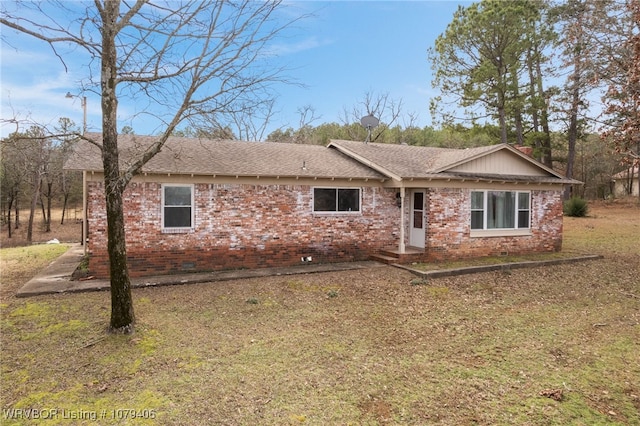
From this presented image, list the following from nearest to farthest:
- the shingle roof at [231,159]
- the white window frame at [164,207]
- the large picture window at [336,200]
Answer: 1. the shingle roof at [231,159]
2. the white window frame at [164,207]
3. the large picture window at [336,200]

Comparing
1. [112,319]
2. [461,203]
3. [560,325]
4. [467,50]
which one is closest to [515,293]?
[560,325]

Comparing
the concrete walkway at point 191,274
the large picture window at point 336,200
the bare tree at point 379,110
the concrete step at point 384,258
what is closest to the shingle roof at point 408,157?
the large picture window at point 336,200

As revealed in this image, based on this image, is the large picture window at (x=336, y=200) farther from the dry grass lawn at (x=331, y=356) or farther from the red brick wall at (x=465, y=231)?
the dry grass lawn at (x=331, y=356)

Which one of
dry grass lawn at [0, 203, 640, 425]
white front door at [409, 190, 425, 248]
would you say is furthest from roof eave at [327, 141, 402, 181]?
dry grass lawn at [0, 203, 640, 425]

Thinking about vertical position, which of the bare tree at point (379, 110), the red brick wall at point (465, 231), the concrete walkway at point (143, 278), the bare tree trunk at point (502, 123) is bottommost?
the concrete walkway at point (143, 278)

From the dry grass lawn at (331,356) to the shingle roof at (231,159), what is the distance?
312 centimetres

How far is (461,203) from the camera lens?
12234 millimetres

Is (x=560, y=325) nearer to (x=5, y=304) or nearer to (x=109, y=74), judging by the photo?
(x=109, y=74)

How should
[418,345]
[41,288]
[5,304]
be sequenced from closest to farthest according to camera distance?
[418,345], [5,304], [41,288]

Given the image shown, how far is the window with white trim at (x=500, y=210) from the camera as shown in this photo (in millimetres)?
12609

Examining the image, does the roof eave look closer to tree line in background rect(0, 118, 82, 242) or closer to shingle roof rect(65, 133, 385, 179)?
shingle roof rect(65, 133, 385, 179)

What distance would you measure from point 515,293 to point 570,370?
401cm

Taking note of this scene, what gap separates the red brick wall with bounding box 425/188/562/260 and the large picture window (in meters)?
2.22

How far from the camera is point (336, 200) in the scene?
1207 centimetres
